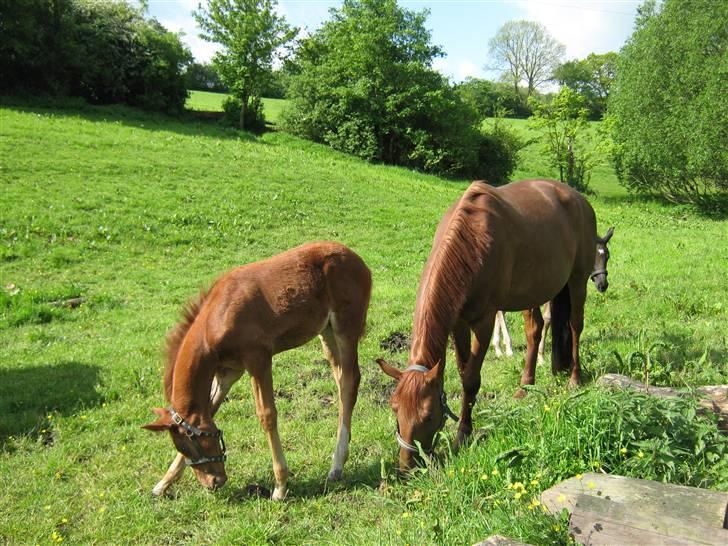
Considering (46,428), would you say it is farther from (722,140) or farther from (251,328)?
(722,140)

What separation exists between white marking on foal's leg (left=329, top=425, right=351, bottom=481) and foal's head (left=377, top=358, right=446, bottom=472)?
29.2 inches

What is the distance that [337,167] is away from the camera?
23.2 metres

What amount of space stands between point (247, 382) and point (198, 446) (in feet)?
8.19

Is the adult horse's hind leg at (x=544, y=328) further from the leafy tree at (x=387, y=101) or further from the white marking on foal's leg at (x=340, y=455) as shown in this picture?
the leafy tree at (x=387, y=101)

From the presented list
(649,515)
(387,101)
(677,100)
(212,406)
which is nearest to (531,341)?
(212,406)

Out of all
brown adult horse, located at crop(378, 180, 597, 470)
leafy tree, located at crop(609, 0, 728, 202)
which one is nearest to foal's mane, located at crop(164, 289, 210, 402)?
brown adult horse, located at crop(378, 180, 597, 470)

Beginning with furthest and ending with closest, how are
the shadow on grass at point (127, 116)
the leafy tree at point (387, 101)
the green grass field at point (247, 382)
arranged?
the leafy tree at point (387, 101) → the shadow on grass at point (127, 116) → the green grass field at point (247, 382)

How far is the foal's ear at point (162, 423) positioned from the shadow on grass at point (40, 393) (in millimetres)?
2193

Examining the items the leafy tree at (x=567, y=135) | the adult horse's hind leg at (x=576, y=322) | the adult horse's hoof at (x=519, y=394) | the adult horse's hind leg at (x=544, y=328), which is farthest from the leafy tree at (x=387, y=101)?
the adult horse's hoof at (x=519, y=394)

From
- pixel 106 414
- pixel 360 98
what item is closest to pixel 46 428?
pixel 106 414

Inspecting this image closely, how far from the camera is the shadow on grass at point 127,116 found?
76.8 ft

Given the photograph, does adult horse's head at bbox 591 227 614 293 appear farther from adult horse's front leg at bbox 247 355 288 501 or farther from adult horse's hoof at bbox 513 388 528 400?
adult horse's front leg at bbox 247 355 288 501

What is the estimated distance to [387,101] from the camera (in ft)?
93.6

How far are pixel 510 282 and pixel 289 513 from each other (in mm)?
2848
